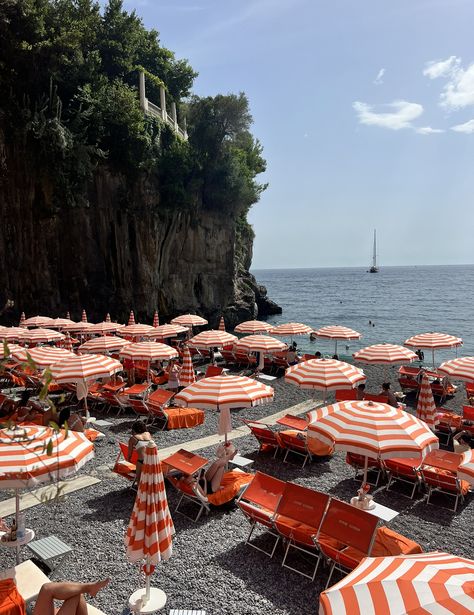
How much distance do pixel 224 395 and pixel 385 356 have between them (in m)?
8.35

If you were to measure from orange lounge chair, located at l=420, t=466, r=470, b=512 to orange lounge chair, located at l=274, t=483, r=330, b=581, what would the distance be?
3289 millimetres

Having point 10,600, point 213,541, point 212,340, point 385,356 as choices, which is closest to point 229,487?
point 213,541

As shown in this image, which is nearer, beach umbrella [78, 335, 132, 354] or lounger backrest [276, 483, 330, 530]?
lounger backrest [276, 483, 330, 530]

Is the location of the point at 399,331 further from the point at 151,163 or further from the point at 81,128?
the point at 81,128

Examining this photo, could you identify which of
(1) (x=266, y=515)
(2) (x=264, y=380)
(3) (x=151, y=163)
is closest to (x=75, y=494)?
(1) (x=266, y=515)

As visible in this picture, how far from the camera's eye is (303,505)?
6.93 metres

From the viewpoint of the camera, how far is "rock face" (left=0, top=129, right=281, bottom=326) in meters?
33.1

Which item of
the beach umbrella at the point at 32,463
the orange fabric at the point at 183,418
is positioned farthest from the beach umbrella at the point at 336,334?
the beach umbrella at the point at 32,463

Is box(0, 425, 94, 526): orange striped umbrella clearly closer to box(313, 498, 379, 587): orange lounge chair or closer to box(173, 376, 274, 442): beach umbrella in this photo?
box(173, 376, 274, 442): beach umbrella

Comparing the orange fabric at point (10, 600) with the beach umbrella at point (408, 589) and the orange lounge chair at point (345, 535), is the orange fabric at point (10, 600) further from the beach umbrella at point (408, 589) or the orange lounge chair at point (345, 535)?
the orange lounge chair at point (345, 535)

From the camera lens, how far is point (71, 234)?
1414 inches

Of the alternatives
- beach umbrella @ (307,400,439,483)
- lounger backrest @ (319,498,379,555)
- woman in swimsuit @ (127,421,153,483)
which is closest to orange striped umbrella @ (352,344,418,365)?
beach umbrella @ (307,400,439,483)

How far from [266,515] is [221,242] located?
43.4 m

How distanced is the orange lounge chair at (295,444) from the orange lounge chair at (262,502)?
106 inches
